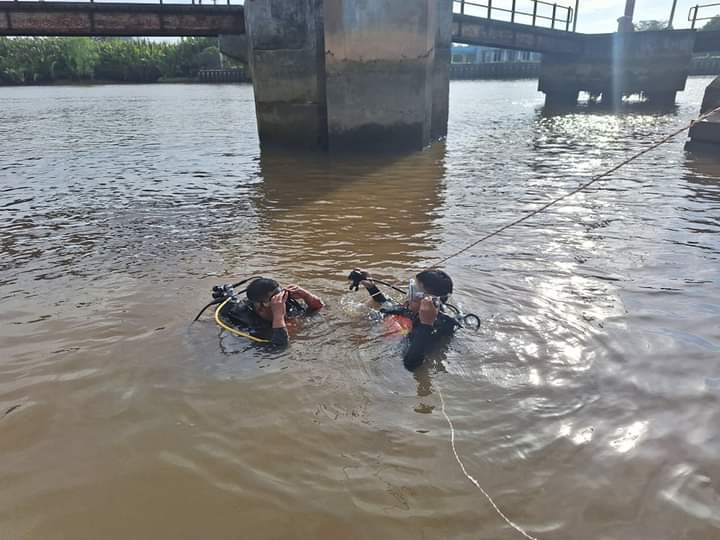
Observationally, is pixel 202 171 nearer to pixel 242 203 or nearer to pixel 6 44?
pixel 242 203

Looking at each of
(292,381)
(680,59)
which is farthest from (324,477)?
(680,59)

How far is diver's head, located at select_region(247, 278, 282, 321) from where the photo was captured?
4.71 meters

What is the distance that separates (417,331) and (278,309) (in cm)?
127

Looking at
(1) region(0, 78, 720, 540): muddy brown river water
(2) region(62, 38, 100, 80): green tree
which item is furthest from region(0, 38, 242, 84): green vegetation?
(1) region(0, 78, 720, 540): muddy brown river water

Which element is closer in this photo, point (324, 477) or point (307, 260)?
point (324, 477)

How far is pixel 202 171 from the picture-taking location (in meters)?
13.3

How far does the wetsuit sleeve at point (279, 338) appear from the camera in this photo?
4.60m

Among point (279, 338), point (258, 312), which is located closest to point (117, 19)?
point (258, 312)

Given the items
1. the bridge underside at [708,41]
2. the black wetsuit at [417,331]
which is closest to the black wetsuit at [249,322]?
the black wetsuit at [417,331]

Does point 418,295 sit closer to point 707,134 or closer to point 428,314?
point 428,314

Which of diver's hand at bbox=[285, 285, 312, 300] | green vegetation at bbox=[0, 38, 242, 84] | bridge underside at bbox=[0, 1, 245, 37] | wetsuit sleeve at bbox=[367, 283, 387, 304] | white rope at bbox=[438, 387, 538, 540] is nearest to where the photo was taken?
white rope at bbox=[438, 387, 538, 540]

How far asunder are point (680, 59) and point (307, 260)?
102ft

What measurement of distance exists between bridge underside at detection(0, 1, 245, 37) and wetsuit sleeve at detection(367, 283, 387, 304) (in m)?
13.5

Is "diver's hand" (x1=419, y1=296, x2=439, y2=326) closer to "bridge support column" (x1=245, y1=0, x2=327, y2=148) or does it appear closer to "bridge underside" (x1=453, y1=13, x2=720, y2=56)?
"bridge support column" (x1=245, y1=0, x2=327, y2=148)
